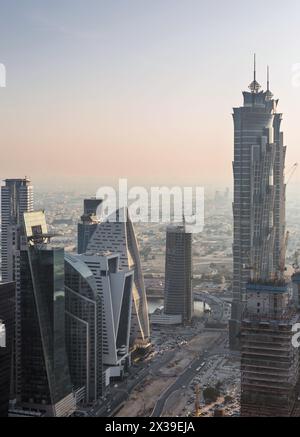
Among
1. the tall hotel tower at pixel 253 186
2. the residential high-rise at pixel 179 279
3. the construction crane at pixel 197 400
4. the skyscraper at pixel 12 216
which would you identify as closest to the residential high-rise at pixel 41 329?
the skyscraper at pixel 12 216

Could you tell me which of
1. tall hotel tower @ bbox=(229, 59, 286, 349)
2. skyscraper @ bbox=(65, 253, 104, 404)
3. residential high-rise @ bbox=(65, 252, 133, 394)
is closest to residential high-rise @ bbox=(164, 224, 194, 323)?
tall hotel tower @ bbox=(229, 59, 286, 349)

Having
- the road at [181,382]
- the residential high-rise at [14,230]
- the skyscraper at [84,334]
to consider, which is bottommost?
the road at [181,382]

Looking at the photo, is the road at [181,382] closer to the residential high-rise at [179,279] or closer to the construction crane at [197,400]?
the construction crane at [197,400]

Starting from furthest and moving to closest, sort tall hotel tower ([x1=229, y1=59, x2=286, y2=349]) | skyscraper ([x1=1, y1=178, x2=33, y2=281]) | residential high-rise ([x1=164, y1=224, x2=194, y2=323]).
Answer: residential high-rise ([x1=164, y1=224, x2=194, y2=323]) → tall hotel tower ([x1=229, y1=59, x2=286, y2=349]) → skyscraper ([x1=1, y1=178, x2=33, y2=281])

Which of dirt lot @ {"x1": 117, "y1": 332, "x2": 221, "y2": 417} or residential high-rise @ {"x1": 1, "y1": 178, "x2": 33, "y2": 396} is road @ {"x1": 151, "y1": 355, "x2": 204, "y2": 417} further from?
residential high-rise @ {"x1": 1, "y1": 178, "x2": 33, "y2": 396}

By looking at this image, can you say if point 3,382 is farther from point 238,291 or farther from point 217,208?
point 238,291

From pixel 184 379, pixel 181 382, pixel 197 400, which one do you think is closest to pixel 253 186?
pixel 184 379
